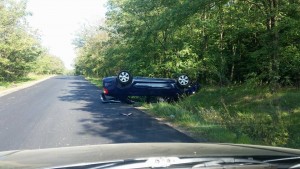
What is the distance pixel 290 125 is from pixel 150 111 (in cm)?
567

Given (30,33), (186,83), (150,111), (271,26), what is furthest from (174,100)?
(30,33)

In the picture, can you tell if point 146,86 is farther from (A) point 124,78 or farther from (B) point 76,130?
(B) point 76,130

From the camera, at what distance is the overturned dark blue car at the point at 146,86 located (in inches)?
659

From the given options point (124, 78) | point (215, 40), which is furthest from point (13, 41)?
point (124, 78)

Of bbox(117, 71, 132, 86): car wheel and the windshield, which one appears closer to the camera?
the windshield

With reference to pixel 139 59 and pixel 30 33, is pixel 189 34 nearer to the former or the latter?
pixel 139 59

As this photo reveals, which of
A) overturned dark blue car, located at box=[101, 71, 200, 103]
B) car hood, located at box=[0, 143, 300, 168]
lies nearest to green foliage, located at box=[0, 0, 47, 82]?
overturned dark blue car, located at box=[101, 71, 200, 103]

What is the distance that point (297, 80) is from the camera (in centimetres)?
1945

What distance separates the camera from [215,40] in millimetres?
22156

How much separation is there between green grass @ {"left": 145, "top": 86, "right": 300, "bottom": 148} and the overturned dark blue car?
21.2 inches

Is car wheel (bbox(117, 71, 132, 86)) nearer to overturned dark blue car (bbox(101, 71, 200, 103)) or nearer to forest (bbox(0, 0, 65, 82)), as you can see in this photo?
overturned dark blue car (bbox(101, 71, 200, 103))

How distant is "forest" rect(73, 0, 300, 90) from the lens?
1566 cm

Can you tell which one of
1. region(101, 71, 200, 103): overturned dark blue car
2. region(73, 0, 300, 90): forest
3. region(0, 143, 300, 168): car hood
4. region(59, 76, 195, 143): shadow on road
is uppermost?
region(73, 0, 300, 90): forest

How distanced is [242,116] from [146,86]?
5.53 metres
